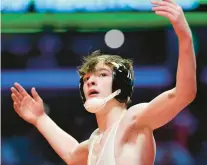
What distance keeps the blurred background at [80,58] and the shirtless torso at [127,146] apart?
5.40 ft

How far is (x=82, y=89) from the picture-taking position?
84.0 inches

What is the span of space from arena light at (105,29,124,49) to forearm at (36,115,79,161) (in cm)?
139

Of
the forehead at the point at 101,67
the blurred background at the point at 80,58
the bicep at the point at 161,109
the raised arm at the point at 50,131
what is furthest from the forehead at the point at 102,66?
the blurred background at the point at 80,58

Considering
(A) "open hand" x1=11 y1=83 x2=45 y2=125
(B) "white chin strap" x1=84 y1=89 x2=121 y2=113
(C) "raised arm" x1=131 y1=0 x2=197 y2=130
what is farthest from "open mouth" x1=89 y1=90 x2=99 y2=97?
(A) "open hand" x1=11 y1=83 x2=45 y2=125

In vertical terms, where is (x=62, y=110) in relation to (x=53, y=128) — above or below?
Answer: below

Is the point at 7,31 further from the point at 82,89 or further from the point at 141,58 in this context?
the point at 82,89

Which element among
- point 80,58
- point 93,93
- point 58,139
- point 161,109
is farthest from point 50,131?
point 80,58

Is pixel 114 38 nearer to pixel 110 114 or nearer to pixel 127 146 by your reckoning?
pixel 110 114

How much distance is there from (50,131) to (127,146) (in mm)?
486

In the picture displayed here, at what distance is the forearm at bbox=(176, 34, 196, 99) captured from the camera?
1.77 meters

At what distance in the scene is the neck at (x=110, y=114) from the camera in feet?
6.79

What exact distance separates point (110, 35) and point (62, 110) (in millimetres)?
603

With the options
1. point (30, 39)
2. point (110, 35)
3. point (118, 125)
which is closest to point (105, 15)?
point (110, 35)

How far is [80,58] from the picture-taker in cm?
372
